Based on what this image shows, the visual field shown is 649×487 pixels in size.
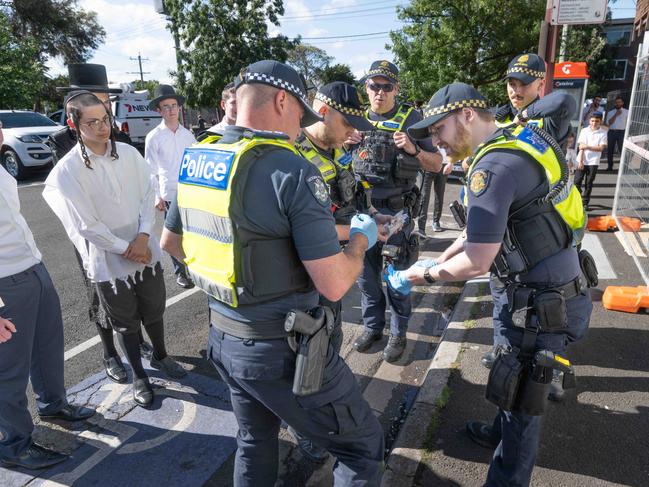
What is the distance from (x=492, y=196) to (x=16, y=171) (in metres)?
14.3

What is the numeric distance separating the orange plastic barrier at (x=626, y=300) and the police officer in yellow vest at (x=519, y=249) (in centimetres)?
243

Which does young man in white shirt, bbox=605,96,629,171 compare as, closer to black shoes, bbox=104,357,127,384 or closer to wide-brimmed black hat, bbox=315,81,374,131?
wide-brimmed black hat, bbox=315,81,374,131

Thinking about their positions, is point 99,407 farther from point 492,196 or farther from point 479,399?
point 492,196

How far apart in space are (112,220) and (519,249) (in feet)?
8.14

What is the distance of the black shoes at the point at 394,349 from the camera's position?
367 centimetres

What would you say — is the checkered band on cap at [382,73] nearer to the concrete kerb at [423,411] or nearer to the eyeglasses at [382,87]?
the eyeglasses at [382,87]

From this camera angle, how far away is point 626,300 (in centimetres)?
418

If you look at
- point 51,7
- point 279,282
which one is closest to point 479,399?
point 279,282

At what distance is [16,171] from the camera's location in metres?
12.6

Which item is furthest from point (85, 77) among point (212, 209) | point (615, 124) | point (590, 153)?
point (615, 124)

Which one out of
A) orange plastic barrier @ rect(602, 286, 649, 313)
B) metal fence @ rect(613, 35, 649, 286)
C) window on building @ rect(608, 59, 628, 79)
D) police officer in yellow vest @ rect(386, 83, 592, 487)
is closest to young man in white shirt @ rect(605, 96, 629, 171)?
metal fence @ rect(613, 35, 649, 286)

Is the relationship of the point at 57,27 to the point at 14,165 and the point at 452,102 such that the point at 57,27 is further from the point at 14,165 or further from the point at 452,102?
the point at 452,102

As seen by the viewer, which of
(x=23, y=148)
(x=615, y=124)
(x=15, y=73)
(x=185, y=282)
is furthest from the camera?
(x=15, y=73)

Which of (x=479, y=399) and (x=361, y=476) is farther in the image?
(x=479, y=399)
